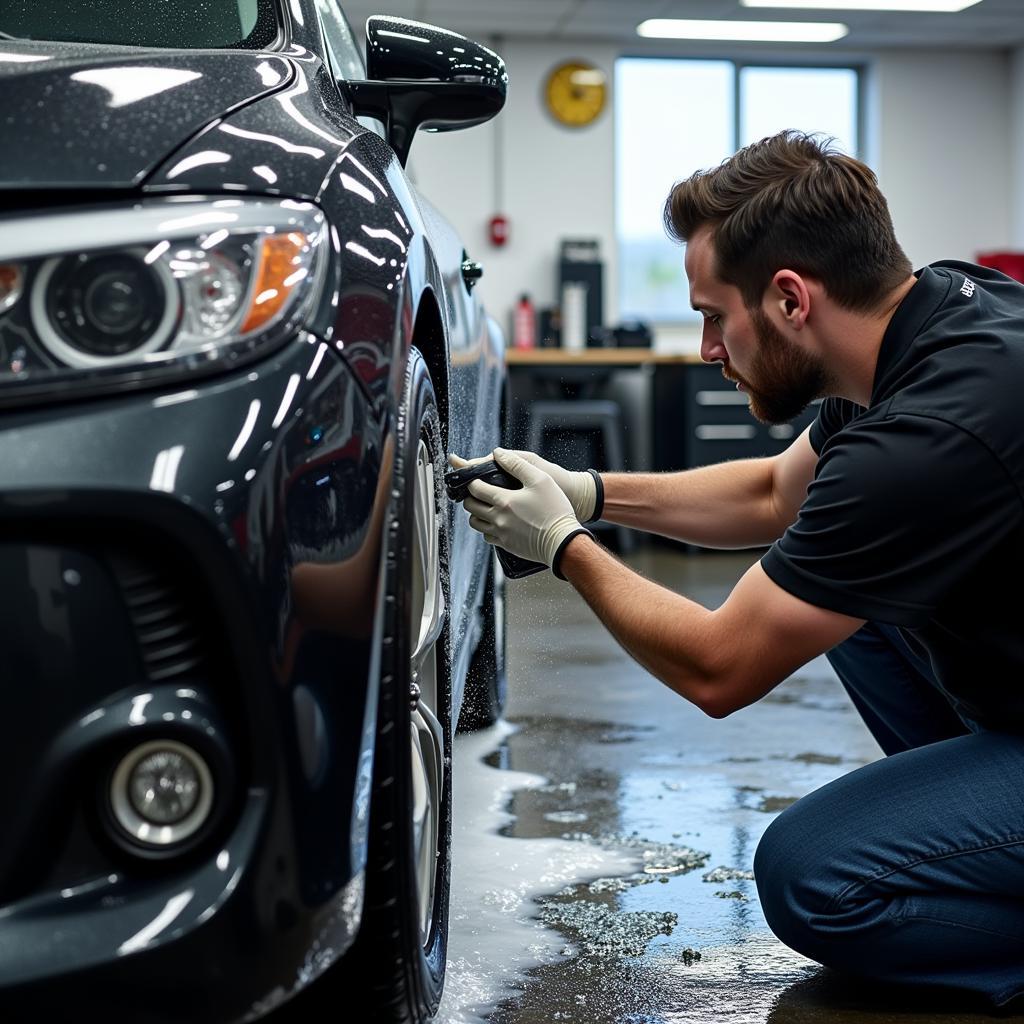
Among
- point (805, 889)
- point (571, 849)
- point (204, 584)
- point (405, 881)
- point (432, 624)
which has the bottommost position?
point (571, 849)

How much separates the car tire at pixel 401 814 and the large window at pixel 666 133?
23.6ft

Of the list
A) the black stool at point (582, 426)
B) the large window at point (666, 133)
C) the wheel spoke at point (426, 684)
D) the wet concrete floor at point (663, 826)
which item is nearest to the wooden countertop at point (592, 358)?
the black stool at point (582, 426)

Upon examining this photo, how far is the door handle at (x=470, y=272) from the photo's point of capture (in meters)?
2.11

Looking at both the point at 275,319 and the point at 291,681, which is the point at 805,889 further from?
the point at 275,319

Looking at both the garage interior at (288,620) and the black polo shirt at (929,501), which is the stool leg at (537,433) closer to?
the garage interior at (288,620)

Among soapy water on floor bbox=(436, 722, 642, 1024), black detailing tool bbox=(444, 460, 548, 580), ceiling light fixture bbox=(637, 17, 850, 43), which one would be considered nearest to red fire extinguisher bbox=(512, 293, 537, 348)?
ceiling light fixture bbox=(637, 17, 850, 43)

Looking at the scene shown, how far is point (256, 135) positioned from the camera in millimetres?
1060

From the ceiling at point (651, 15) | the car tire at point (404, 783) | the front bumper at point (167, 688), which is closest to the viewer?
the front bumper at point (167, 688)

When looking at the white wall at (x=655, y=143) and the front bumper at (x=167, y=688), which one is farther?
the white wall at (x=655, y=143)

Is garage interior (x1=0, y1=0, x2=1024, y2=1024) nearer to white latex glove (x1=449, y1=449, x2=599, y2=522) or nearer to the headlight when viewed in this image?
the headlight

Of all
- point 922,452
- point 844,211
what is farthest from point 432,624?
point 844,211

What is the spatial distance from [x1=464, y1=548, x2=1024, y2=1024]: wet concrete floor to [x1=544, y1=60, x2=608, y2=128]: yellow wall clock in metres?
4.86

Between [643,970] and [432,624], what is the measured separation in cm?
54

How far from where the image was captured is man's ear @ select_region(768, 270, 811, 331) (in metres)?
1.64
